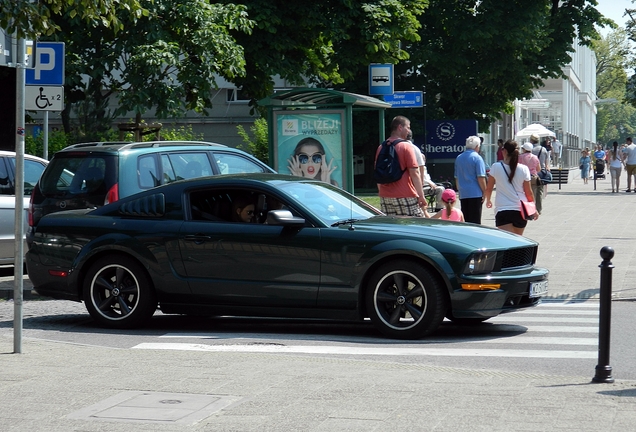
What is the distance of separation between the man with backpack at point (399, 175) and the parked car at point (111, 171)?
6.37 feet

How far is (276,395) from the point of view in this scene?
6609 millimetres

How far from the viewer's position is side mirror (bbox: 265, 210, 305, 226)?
31.1ft

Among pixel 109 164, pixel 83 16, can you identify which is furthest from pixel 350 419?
pixel 109 164

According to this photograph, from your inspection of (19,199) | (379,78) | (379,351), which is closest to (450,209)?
(379,351)

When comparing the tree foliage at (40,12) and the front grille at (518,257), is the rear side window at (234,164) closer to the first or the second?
the tree foliage at (40,12)

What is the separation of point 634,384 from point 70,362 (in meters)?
3.88

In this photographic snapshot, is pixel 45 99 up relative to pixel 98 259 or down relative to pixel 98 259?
up

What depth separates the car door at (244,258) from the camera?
9531 mm

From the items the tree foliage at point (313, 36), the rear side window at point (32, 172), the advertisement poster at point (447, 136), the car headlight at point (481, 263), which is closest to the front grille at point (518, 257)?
the car headlight at point (481, 263)

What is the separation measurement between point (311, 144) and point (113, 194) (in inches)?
253

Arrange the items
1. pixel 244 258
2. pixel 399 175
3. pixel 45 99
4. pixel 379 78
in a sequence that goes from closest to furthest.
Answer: pixel 244 258 → pixel 399 175 → pixel 45 99 → pixel 379 78

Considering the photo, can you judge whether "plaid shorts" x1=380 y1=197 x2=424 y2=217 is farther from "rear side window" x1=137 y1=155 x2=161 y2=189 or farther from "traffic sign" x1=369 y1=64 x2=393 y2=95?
"traffic sign" x1=369 y1=64 x2=393 y2=95

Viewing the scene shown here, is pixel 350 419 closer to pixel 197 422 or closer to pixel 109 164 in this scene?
pixel 197 422

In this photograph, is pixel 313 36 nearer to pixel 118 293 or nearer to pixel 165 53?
pixel 165 53
